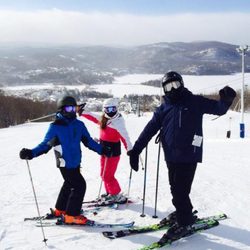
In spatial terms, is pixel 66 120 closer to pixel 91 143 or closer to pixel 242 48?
pixel 91 143

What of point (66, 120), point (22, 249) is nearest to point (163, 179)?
point (66, 120)

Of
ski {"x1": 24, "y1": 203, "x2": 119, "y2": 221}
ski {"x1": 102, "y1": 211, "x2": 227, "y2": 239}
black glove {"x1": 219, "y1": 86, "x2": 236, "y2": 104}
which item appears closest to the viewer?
black glove {"x1": 219, "y1": 86, "x2": 236, "y2": 104}

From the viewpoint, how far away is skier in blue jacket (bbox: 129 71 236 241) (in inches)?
157

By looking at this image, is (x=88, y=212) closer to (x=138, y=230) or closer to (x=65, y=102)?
(x=138, y=230)

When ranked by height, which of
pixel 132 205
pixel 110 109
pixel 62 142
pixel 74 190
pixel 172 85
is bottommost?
pixel 132 205

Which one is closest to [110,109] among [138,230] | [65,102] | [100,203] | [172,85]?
[65,102]

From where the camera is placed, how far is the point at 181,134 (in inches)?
157

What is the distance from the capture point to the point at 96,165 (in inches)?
388

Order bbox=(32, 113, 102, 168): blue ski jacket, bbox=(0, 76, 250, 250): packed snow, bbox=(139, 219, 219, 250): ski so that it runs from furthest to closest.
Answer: bbox=(32, 113, 102, 168): blue ski jacket
bbox=(0, 76, 250, 250): packed snow
bbox=(139, 219, 219, 250): ski

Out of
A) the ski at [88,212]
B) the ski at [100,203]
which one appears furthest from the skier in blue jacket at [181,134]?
the ski at [100,203]

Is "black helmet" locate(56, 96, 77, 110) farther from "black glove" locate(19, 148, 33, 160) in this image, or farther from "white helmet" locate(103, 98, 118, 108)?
"white helmet" locate(103, 98, 118, 108)

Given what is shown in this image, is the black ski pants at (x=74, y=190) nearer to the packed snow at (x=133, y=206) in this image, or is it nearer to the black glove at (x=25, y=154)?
the packed snow at (x=133, y=206)

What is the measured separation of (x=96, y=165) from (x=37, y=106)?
251 ft

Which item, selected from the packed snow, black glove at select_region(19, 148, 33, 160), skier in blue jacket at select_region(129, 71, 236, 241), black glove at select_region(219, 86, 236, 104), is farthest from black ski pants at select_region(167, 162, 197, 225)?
black glove at select_region(19, 148, 33, 160)
